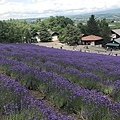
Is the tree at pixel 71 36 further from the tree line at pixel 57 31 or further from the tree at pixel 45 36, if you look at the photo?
the tree at pixel 45 36

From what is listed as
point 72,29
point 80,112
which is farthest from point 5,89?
point 72,29

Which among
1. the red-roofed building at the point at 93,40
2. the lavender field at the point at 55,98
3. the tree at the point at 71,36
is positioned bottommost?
the red-roofed building at the point at 93,40

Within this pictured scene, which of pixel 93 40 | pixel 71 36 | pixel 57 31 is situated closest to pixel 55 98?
pixel 71 36

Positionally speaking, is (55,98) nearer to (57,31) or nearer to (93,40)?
(93,40)

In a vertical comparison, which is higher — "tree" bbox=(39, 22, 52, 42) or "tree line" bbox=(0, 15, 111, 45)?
"tree line" bbox=(0, 15, 111, 45)

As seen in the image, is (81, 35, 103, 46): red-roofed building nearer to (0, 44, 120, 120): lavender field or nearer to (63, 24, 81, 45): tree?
(63, 24, 81, 45): tree

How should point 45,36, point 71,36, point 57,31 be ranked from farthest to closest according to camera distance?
point 57,31 → point 45,36 → point 71,36

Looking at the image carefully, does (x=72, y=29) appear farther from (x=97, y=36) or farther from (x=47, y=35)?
(x=47, y=35)

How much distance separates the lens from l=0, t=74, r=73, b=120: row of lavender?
287 centimetres

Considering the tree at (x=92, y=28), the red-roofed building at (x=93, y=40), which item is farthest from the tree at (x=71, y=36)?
the tree at (x=92, y=28)

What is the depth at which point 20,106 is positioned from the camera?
3.48 m

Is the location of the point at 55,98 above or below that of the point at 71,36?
above

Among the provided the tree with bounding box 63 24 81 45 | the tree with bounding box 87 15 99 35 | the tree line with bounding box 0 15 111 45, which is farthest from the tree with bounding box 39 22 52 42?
the tree with bounding box 63 24 81 45

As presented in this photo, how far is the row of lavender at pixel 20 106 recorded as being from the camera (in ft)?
9.41
